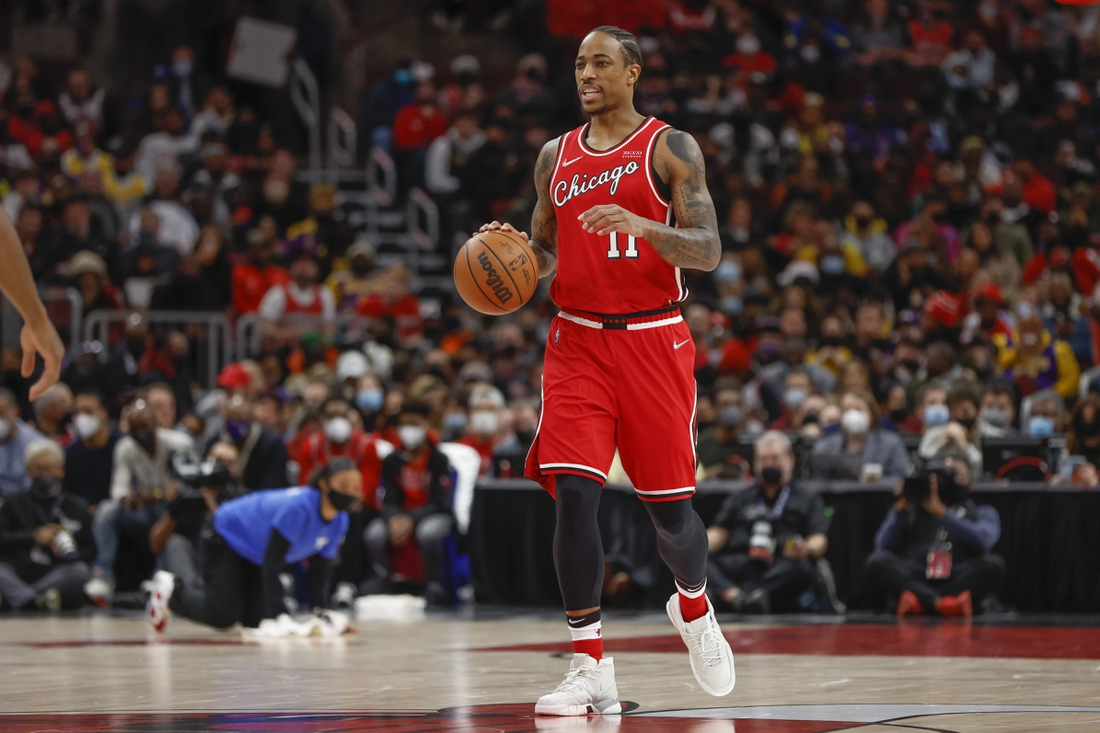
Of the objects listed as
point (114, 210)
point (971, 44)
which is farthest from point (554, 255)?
point (971, 44)

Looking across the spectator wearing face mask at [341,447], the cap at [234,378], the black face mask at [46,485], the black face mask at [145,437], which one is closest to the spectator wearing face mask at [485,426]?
the spectator wearing face mask at [341,447]

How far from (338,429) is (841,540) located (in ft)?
13.3

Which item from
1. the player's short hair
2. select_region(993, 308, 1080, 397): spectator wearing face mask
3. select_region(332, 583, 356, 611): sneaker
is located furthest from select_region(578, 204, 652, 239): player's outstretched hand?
select_region(993, 308, 1080, 397): spectator wearing face mask

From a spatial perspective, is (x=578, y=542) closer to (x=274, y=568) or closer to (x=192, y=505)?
(x=274, y=568)

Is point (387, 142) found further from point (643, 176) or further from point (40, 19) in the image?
point (643, 176)

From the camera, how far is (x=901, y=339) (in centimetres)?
1463

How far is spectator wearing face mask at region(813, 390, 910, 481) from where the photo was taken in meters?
12.2

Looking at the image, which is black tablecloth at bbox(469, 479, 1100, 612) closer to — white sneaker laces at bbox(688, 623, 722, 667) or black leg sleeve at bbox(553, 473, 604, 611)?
white sneaker laces at bbox(688, 623, 722, 667)

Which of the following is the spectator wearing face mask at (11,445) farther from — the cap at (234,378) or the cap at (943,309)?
the cap at (943,309)

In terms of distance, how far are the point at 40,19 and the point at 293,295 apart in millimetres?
7801

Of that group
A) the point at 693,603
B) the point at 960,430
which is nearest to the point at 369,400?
the point at 960,430

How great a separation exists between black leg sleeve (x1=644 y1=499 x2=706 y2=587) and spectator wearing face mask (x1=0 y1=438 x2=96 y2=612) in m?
7.59

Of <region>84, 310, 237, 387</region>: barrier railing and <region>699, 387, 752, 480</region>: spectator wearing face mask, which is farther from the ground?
<region>84, 310, 237, 387</region>: barrier railing

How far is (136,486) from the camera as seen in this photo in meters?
13.1
